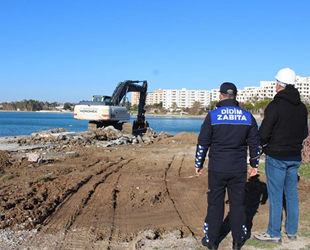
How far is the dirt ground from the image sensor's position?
525cm

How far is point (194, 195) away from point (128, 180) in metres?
2.10

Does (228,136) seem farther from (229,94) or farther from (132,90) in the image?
(132,90)

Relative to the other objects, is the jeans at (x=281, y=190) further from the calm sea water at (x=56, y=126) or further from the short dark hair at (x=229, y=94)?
the calm sea water at (x=56, y=126)

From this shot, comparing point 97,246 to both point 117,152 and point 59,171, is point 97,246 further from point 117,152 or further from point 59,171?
point 117,152

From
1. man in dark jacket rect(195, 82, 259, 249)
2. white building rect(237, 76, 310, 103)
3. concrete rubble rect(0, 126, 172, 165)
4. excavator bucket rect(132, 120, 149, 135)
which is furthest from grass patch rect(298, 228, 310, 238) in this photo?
white building rect(237, 76, 310, 103)

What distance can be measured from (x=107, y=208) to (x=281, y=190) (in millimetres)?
3206

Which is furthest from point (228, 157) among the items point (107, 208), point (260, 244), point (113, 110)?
point (113, 110)

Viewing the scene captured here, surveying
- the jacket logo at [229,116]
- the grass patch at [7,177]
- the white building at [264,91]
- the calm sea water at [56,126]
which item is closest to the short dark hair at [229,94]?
the jacket logo at [229,116]

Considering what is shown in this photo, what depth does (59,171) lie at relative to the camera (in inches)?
429

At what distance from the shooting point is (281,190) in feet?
17.4

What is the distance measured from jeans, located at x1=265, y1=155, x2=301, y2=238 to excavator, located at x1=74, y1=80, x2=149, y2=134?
20092mm

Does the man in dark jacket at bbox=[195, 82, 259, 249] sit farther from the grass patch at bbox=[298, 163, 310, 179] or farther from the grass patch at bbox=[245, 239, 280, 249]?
the grass patch at bbox=[298, 163, 310, 179]

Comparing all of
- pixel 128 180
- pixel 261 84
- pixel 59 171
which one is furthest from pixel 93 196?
pixel 261 84

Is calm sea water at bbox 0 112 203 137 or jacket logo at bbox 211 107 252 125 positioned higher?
jacket logo at bbox 211 107 252 125
